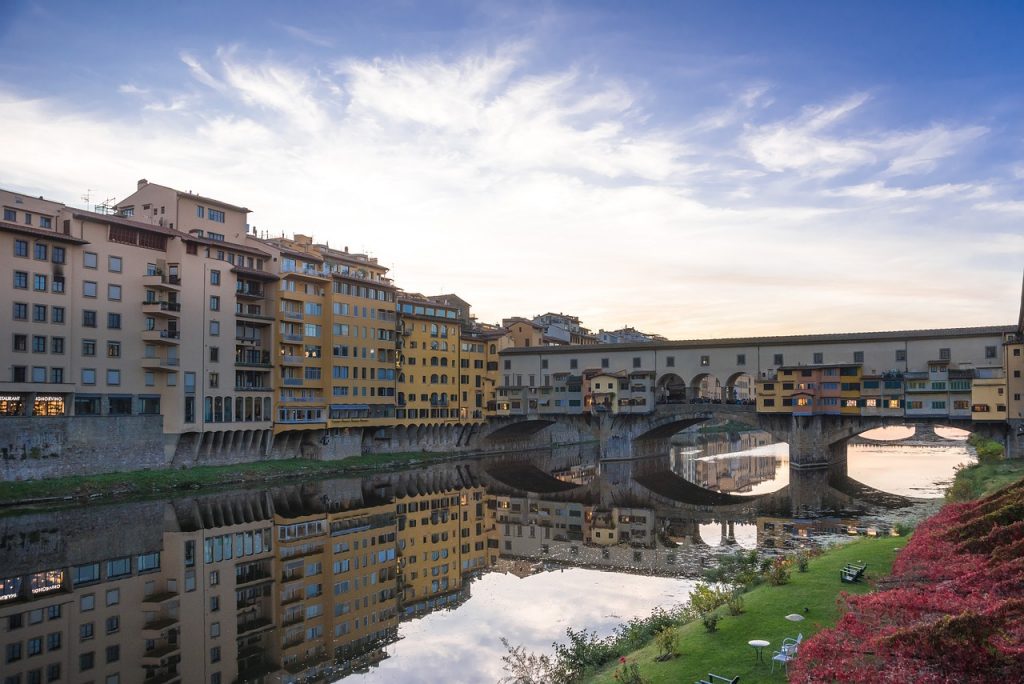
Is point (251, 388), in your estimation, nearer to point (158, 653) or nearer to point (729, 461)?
point (158, 653)

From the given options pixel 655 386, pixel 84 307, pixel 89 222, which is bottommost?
pixel 655 386

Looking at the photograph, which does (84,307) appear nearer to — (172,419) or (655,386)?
(172,419)

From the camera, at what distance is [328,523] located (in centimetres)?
4575

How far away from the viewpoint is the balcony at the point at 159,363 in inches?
2373

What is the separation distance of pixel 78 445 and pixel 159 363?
9.22 m

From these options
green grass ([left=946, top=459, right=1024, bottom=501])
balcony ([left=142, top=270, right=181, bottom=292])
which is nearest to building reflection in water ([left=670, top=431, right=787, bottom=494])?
green grass ([left=946, top=459, right=1024, bottom=501])

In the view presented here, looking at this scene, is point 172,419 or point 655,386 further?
point 655,386

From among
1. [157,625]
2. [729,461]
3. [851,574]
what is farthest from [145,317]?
[729,461]

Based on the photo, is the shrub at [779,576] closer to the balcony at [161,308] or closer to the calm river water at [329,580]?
the calm river water at [329,580]

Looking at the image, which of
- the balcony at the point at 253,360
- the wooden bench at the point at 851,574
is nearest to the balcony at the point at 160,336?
the balcony at the point at 253,360

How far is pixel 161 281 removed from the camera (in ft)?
202

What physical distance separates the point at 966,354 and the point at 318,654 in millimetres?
69151

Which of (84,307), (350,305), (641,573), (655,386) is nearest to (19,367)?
(84,307)

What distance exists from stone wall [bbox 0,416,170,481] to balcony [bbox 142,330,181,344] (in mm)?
6052
